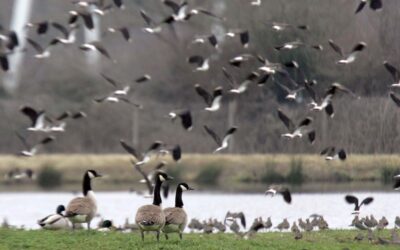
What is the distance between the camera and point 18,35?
32.5 meters

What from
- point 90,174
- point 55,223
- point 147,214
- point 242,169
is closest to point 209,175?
point 242,169

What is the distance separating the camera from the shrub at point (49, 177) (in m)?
31.7

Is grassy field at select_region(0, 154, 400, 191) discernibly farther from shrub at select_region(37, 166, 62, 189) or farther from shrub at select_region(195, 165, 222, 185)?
shrub at select_region(37, 166, 62, 189)

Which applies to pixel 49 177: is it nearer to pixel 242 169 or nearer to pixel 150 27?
pixel 242 169

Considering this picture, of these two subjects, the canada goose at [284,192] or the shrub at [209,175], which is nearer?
the canada goose at [284,192]

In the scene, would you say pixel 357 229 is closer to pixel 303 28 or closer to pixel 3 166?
pixel 303 28

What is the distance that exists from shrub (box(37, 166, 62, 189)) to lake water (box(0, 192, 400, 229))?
263cm

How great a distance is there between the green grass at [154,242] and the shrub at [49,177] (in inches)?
665

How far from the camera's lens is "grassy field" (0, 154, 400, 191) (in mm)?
22250

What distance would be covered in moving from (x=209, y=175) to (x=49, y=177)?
5732 mm

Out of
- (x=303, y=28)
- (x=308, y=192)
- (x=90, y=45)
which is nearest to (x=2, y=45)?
(x=90, y=45)

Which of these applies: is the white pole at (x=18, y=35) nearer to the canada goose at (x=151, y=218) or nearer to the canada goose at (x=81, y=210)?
the canada goose at (x=81, y=210)

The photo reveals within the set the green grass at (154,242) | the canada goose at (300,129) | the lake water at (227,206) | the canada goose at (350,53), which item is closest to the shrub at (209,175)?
the lake water at (227,206)

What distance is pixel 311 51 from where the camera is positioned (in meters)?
23.1
